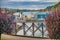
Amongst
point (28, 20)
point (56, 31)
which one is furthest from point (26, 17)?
point (56, 31)

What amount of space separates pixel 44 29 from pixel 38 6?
0.34 meters

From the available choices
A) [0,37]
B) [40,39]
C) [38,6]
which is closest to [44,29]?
[40,39]

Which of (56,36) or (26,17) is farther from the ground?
(26,17)

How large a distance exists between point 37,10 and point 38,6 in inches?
2.4

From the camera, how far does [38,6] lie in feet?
10.0

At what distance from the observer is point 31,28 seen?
10.1 ft

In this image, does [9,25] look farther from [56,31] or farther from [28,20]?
[56,31]

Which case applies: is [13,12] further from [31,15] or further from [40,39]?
[40,39]

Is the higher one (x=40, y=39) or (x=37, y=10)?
(x=37, y=10)

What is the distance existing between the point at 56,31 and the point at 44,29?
0.17 m

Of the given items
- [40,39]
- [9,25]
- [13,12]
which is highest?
[13,12]

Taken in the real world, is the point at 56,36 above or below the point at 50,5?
below

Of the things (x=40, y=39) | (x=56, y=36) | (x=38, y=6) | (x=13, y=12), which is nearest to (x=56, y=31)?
(x=56, y=36)

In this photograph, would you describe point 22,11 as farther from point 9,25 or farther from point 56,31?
point 56,31
